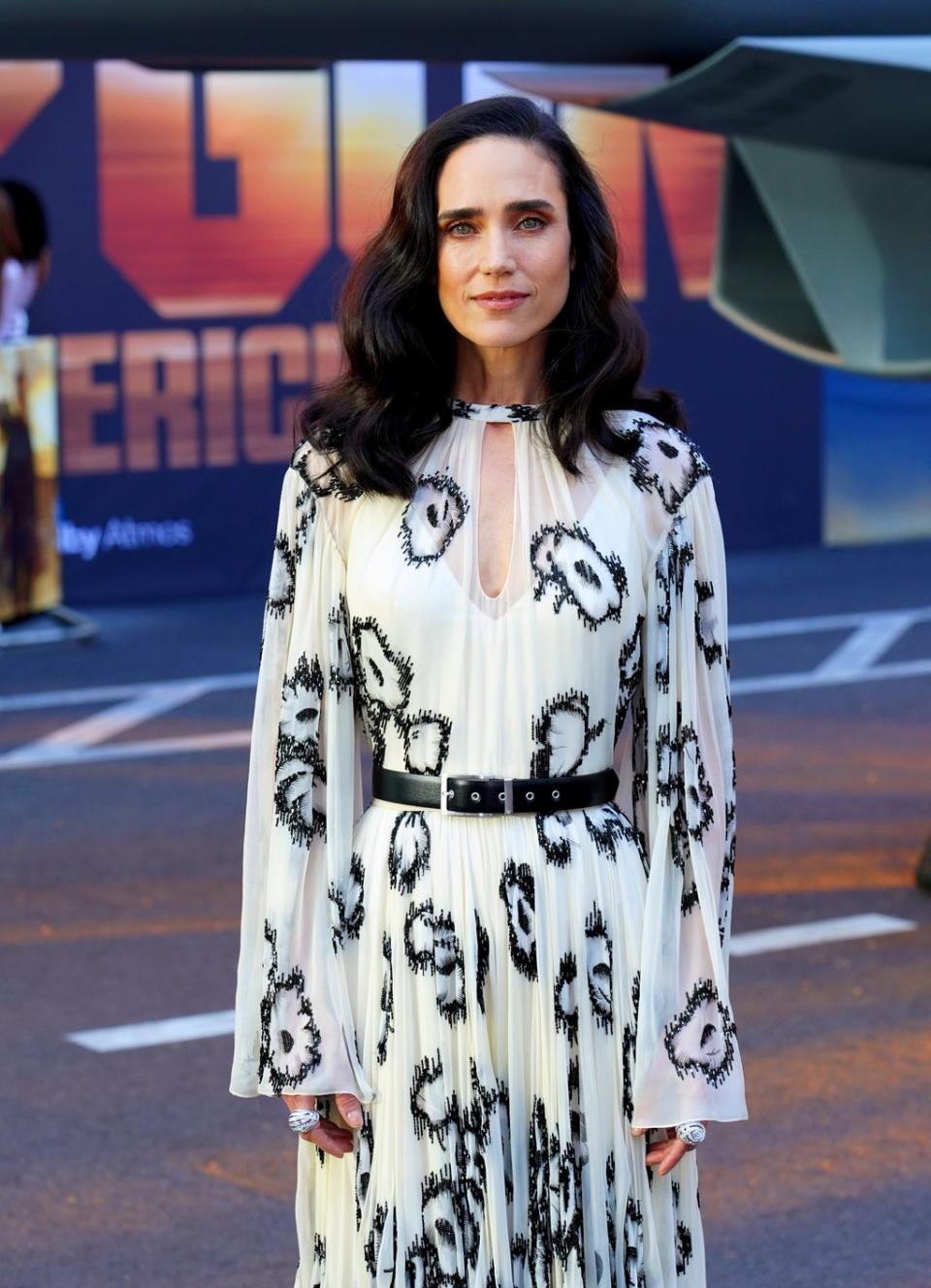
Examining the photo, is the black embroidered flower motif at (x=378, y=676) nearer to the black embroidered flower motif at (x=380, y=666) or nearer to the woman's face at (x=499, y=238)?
the black embroidered flower motif at (x=380, y=666)

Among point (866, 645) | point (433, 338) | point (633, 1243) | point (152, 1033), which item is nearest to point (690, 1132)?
point (633, 1243)

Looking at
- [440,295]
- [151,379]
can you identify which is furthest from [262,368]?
[440,295]

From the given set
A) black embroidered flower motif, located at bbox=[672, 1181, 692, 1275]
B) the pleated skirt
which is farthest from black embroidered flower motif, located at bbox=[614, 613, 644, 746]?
black embroidered flower motif, located at bbox=[672, 1181, 692, 1275]

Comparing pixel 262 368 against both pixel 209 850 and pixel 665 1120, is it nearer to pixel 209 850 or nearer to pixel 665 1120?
pixel 209 850

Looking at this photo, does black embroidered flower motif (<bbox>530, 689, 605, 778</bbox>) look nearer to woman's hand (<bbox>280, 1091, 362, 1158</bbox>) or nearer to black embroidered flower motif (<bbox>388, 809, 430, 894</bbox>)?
black embroidered flower motif (<bbox>388, 809, 430, 894</bbox>)

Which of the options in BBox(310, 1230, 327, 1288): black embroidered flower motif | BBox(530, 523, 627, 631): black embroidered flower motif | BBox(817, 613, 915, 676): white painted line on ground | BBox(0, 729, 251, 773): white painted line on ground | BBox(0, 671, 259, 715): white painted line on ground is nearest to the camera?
BBox(530, 523, 627, 631): black embroidered flower motif

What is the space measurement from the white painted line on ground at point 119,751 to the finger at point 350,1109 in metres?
6.88

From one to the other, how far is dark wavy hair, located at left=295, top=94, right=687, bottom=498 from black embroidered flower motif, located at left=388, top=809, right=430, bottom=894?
43cm

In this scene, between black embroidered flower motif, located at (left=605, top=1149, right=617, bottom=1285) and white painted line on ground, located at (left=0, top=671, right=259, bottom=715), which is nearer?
black embroidered flower motif, located at (left=605, top=1149, right=617, bottom=1285)

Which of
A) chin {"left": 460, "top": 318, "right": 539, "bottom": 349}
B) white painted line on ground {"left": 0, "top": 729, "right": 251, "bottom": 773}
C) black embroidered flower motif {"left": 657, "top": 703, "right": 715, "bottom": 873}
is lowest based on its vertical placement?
white painted line on ground {"left": 0, "top": 729, "right": 251, "bottom": 773}

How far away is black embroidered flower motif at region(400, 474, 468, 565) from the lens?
2.84 metres

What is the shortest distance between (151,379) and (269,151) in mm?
1725

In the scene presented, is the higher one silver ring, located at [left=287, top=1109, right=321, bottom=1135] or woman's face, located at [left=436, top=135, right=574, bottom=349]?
woman's face, located at [left=436, top=135, right=574, bottom=349]

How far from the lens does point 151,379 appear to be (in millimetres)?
14477
